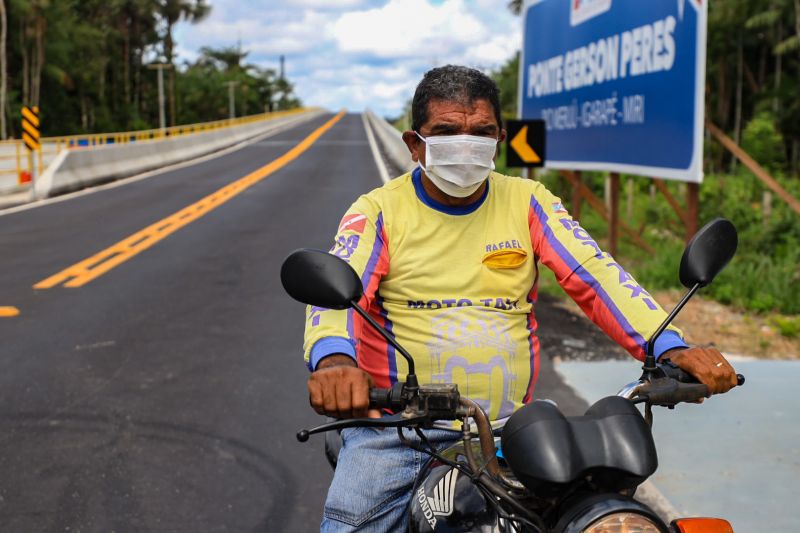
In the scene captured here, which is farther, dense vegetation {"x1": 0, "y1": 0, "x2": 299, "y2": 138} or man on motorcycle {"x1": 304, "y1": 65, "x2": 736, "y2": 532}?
dense vegetation {"x1": 0, "y1": 0, "x2": 299, "y2": 138}

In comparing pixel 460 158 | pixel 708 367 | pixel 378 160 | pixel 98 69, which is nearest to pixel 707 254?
pixel 708 367

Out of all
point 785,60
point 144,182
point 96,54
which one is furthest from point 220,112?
point 144,182

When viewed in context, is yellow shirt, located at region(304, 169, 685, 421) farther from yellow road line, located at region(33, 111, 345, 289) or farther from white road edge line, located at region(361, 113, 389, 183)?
white road edge line, located at region(361, 113, 389, 183)

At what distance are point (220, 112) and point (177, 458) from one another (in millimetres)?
102736

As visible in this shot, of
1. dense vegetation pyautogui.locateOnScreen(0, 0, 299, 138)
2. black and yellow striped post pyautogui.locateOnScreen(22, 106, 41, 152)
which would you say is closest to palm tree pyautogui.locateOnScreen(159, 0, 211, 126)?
dense vegetation pyautogui.locateOnScreen(0, 0, 299, 138)

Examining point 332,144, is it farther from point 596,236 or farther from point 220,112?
point 220,112

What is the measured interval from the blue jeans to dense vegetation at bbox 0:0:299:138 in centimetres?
5525

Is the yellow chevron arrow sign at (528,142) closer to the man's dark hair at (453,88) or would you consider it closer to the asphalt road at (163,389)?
the asphalt road at (163,389)

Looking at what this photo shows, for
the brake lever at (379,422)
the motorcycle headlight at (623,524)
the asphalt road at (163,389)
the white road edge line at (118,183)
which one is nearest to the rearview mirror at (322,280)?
the brake lever at (379,422)

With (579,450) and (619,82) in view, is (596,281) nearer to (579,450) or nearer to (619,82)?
(579,450)

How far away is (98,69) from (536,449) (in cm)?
7502

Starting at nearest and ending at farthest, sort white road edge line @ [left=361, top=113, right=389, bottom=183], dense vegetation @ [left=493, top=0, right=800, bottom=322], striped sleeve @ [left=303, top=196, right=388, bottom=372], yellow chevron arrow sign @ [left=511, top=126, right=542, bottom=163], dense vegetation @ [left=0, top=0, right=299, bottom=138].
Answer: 1. striped sleeve @ [left=303, top=196, right=388, bottom=372]
2. dense vegetation @ [left=493, top=0, right=800, bottom=322]
3. yellow chevron arrow sign @ [left=511, top=126, right=542, bottom=163]
4. white road edge line @ [left=361, top=113, right=389, bottom=183]
5. dense vegetation @ [left=0, top=0, right=299, bottom=138]

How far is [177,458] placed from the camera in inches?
192

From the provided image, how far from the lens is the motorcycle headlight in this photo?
5.01 ft
